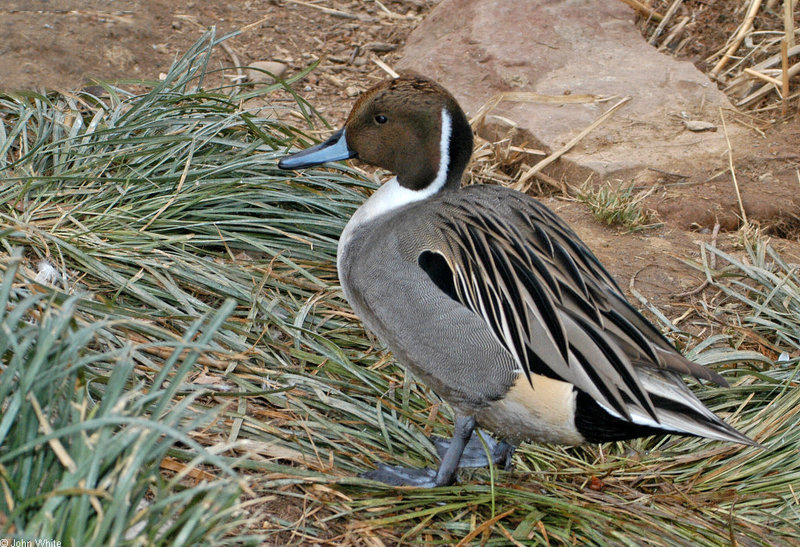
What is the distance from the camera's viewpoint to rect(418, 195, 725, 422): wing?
2125mm

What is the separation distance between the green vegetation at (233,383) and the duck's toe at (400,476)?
0.19 feet

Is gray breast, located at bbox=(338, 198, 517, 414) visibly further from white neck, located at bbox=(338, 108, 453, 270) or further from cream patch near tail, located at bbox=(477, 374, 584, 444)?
white neck, located at bbox=(338, 108, 453, 270)

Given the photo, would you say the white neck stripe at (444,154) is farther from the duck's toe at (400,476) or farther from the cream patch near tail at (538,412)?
the duck's toe at (400,476)

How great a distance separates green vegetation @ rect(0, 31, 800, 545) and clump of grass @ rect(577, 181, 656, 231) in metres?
0.51

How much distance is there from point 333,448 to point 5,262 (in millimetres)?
1150

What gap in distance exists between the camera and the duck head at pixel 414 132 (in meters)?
2.64

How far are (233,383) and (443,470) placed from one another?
2.30 feet

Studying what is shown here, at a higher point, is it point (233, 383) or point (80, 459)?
point (80, 459)

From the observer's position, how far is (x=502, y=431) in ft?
7.88

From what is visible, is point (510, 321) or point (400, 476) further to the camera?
point (400, 476)

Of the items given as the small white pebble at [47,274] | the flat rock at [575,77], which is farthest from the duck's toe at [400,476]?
the flat rock at [575,77]

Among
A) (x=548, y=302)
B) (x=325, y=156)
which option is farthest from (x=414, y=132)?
(x=548, y=302)

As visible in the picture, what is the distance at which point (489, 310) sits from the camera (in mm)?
2273

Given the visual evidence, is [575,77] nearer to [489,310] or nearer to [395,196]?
[395,196]
